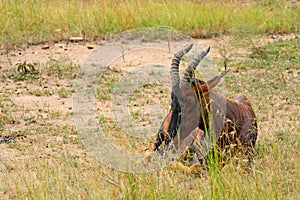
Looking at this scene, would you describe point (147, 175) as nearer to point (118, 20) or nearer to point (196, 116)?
point (196, 116)

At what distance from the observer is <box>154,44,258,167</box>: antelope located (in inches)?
206

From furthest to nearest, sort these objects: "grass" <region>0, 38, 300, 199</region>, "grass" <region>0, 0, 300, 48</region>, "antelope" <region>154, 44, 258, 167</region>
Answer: "grass" <region>0, 0, 300, 48</region>, "antelope" <region>154, 44, 258, 167</region>, "grass" <region>0, 38, 300, 199</region>

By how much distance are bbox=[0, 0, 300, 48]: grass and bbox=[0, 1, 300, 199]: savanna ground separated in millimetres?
21

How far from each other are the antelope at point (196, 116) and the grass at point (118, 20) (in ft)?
16.4

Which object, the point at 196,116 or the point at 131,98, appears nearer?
the point at 196,116

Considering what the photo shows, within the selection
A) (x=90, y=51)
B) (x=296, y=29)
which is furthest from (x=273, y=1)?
(x=90, y=51)

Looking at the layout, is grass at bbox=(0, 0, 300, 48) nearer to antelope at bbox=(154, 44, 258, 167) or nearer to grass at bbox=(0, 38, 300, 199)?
grass at bbox=(0, 38, 300, 199)

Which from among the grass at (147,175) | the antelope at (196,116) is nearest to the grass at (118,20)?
the grass at (147,175)

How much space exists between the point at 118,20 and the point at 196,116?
6.20m

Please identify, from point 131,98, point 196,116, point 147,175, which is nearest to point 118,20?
point 131,98

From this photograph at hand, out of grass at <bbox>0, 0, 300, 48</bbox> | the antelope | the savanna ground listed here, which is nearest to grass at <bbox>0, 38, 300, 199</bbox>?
the savanna ground

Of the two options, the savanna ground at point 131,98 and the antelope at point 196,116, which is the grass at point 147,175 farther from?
the antelope at point 196,116

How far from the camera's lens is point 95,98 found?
7914mm

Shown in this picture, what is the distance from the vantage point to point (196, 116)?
17.3 feet
